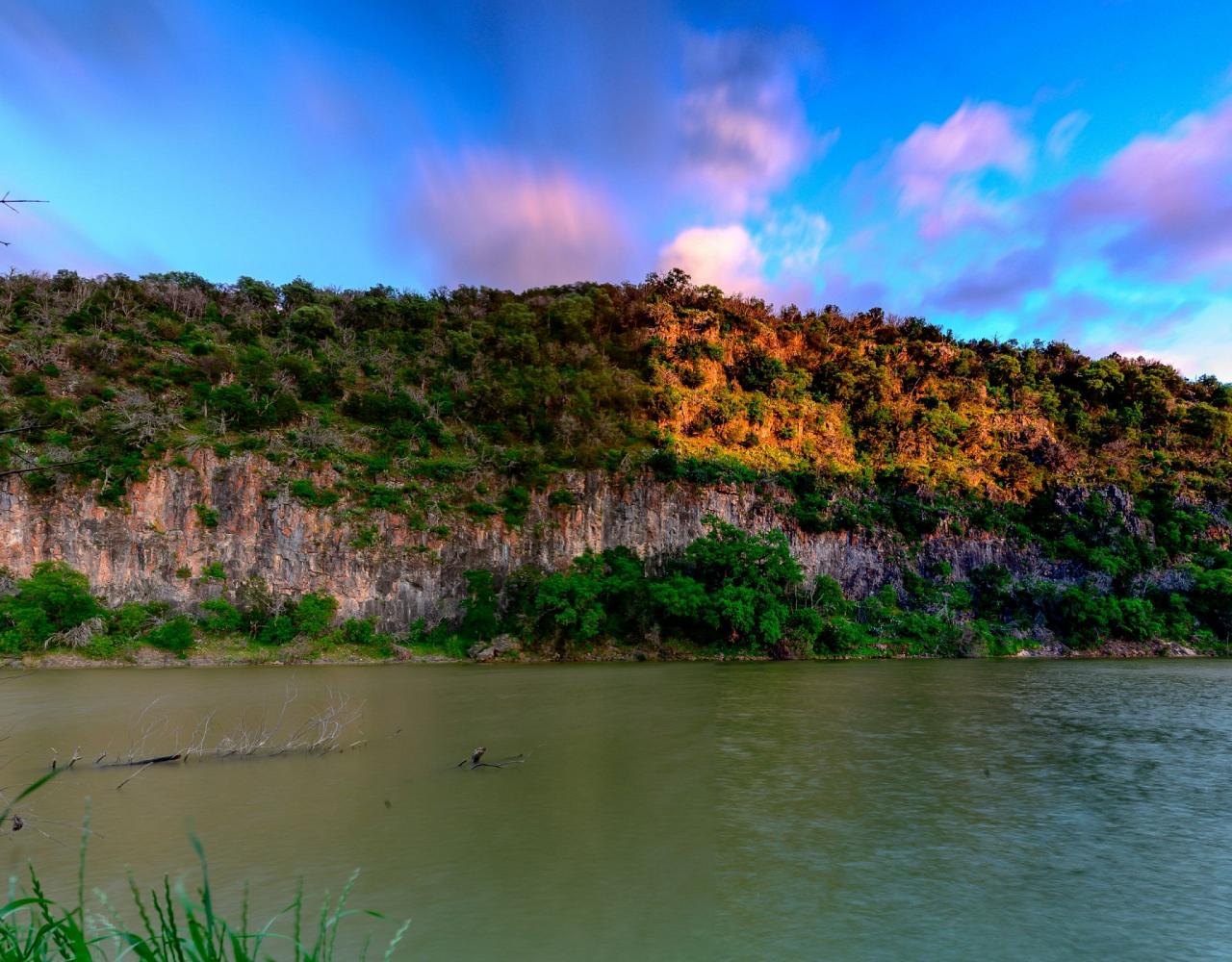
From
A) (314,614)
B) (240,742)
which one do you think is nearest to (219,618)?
(314,614)

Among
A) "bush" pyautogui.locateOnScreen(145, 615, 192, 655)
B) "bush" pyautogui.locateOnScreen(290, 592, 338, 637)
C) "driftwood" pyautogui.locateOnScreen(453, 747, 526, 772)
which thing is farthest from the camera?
"bush" pyautogui.locateOnScreen(290, 592, 338, 637)

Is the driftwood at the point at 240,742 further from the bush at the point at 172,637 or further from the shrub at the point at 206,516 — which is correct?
the shrub at the point at 206,516

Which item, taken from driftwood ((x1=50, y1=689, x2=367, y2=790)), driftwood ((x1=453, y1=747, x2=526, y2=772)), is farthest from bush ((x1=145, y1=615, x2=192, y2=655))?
driftwood ((x1=453, y1=747, x2=526, y2=772))

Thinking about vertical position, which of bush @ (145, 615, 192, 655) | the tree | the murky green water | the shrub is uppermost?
the shrub

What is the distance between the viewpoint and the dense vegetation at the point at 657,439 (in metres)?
37.5

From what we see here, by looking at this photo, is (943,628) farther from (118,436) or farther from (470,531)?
(118,436)

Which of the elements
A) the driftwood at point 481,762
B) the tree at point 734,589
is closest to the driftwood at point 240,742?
the driftwood at point 481,762

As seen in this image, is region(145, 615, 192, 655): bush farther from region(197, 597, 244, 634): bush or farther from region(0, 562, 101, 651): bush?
region(0, 562, 101, 651): bush

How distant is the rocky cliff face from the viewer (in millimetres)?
34688

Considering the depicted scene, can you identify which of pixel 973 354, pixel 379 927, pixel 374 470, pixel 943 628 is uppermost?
pixel 973 354

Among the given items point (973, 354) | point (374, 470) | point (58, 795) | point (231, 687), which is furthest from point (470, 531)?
point (973, 354)

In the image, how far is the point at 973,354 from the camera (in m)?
60.5

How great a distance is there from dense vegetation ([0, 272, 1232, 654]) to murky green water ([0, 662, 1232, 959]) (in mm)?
19680

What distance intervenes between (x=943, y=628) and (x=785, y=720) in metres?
29.5
